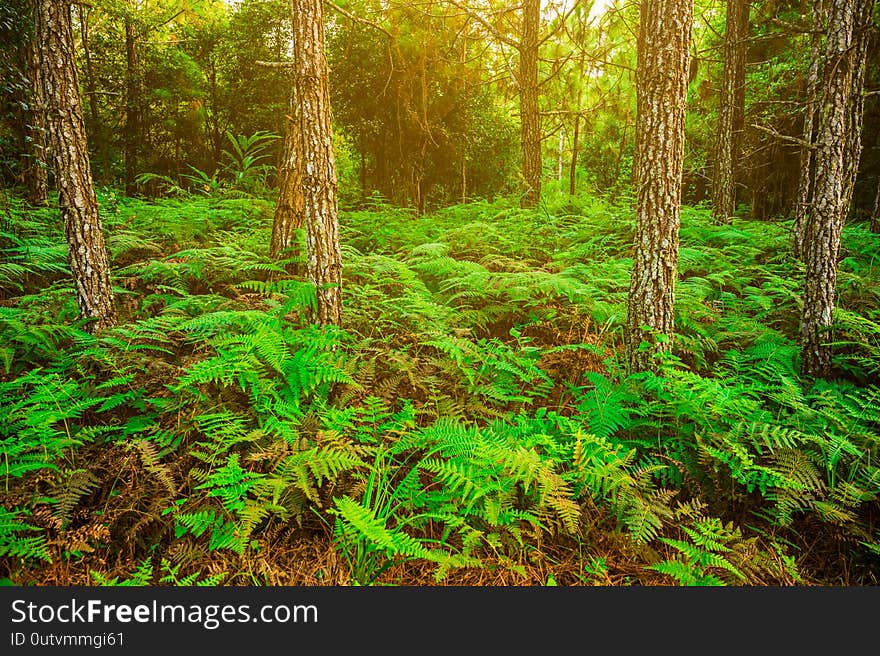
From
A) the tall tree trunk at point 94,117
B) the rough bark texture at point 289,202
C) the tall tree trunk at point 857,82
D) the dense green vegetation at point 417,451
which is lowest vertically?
the dense green vegetation at point 417,451

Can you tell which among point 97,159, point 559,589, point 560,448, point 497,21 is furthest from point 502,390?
point 97,159

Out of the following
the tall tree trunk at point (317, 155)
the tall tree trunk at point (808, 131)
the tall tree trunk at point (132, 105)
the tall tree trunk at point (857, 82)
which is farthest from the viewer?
the tall tree trunk at point (132, 105)

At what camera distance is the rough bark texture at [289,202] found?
18.1 ft

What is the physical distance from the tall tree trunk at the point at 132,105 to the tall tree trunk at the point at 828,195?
14465mm

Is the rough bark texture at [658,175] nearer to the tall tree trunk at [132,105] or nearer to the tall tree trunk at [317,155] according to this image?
the tall tree trunk at [317,155]

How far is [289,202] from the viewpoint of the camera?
5.59 m

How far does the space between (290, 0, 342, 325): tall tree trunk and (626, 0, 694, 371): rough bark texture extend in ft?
8.61

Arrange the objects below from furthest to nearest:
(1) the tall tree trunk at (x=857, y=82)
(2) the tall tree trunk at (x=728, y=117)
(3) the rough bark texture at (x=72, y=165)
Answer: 1. (2) the tall tree trunk at (x=728, y=117)
2. (1) the tall tree trunk at (x=857, y=82)
3. (3) the rough bark texture at (x=72, y=165)

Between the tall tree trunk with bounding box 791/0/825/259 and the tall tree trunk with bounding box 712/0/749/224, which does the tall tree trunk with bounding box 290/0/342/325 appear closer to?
the tall tree trunk with bounding box 791/0/825/259

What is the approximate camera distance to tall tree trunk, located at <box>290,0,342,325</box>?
404 cm

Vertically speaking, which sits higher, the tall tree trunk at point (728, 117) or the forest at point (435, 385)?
the tall tree trunk at point (728, 117)

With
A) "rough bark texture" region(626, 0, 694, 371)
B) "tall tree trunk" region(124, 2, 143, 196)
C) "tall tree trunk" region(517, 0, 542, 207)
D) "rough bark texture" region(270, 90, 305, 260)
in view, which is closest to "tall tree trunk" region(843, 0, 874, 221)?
"rough bark texture" region(626, 0, 694, 371)

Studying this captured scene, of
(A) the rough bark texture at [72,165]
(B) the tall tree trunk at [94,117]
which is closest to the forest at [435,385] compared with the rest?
(A) the rough bark texture at [72,165]

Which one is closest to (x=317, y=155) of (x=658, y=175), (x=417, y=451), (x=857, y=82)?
(x=417, y=451)
